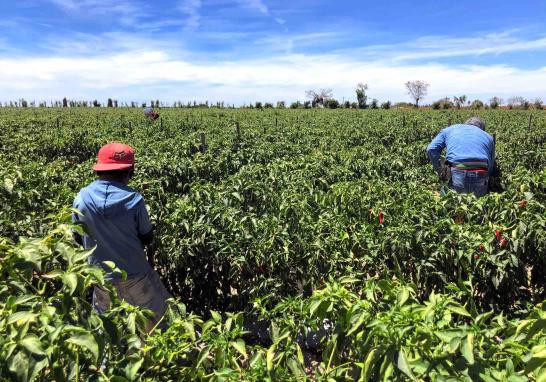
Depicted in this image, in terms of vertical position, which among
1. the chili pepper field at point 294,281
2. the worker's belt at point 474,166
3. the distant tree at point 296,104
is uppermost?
the distant tree at point 296,104

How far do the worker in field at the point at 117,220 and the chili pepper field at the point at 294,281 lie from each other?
0.25 m

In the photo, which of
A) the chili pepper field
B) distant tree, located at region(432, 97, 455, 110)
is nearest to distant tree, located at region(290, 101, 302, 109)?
distant tree, located at region(432, 97, 455, 110)

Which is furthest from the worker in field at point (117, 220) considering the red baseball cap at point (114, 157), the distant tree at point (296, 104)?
the distant tree at point (296, 104)

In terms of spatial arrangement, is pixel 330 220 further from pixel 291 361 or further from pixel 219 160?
pixel 219 160

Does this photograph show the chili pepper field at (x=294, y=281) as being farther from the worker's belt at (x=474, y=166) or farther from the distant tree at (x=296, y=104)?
the distant tree at (x=296, y=104)

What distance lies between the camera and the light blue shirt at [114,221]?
9.52 ft

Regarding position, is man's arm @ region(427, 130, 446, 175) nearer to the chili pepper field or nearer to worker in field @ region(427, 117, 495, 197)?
worker in field @ region(427, 117, 495, 197)

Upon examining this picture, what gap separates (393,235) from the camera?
3.37 meters

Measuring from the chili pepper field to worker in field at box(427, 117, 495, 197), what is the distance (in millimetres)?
401

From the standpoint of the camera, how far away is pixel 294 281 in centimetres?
353

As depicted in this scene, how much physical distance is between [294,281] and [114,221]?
163 cm

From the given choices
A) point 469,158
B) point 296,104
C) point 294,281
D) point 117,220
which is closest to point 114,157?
point 117,220

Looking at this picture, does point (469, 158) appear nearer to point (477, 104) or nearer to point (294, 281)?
point (294, 281)

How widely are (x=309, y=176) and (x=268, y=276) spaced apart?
2.66 meters
